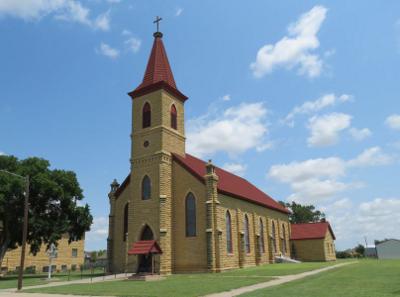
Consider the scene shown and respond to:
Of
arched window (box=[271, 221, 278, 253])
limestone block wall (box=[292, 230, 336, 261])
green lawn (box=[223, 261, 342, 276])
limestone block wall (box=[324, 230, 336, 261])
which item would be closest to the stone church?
green lawn (box=[223, 261, 342, 276])

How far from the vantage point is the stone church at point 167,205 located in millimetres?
34375

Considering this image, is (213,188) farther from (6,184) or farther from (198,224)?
(6,184)

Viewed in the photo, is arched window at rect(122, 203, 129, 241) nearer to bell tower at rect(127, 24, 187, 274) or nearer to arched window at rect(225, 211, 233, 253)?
bell tower at rect(127, 24, 187, 274)

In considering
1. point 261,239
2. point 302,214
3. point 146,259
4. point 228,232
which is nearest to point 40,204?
point 146,259

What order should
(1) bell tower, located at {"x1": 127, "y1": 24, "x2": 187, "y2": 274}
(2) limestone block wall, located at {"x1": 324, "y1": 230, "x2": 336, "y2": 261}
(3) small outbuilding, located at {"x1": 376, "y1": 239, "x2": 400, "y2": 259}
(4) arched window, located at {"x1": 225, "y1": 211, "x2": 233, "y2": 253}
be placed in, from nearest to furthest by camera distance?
(1) bell tower, located at {"x1": 127, "y1": 24, "x2": 187, "y2": 274}
(4) arched window, located at {"x1": 225, "y1": 211, "x2": 233, "y2": 253}
(2) limestone block wall, located at {"x1": 324, "y1": 230, "x2": 336, "y2": 261}
(3) small outbuilding, located at {"x1": 376, "y1": 239, "x2": 400, "y2": 259}

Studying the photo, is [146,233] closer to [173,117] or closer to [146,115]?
[146,115]

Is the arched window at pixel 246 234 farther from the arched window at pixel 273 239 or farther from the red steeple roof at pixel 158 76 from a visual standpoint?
the red steeple roof at pixel 158 76

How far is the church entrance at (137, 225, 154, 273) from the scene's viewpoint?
34341 mm

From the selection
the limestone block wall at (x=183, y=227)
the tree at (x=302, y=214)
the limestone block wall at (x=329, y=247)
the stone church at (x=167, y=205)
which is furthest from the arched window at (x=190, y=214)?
the tree at (x=302, y=214)

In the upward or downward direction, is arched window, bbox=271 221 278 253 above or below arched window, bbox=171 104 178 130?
below

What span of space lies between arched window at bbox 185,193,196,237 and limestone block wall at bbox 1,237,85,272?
114 ft

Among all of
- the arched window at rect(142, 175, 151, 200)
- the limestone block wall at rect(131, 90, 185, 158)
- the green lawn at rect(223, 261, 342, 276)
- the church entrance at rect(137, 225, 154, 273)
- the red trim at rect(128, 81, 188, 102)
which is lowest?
the green lawn at rect(223, 261, 342, 276)

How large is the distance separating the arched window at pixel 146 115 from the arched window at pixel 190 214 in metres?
8.47

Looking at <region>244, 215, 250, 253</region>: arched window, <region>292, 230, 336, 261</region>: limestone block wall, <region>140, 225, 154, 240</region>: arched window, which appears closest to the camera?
<region>140, 225, 154, 240</region>: arched window
